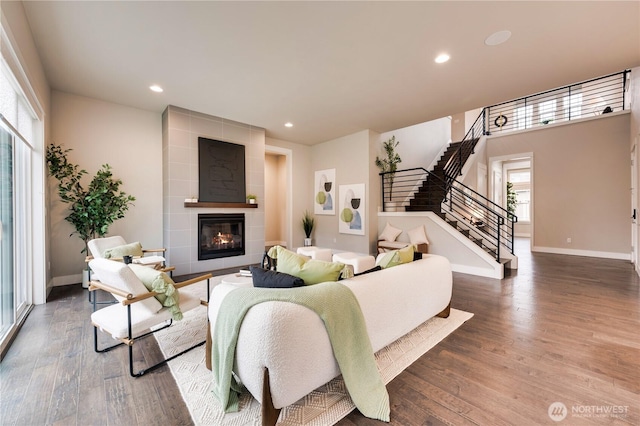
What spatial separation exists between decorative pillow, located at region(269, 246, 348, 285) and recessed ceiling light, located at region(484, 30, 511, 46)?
2888 millimetres

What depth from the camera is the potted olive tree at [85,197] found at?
149 inches

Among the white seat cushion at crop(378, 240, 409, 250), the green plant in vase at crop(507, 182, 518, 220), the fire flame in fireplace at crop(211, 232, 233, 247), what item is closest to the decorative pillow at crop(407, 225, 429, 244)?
the white seat cushion at crop(378, 240, 409, 250)

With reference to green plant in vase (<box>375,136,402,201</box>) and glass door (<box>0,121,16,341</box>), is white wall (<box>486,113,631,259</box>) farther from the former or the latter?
glass door (<box>0,121,16,341</box>)

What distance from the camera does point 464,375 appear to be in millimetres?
1834

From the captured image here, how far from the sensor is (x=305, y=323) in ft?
4.54

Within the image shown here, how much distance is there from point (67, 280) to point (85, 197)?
1382 millimetres

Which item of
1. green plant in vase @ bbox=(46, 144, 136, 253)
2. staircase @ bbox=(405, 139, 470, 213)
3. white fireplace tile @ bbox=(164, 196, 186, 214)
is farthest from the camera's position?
staircase @ bbox=(405, 139, 470, 213)

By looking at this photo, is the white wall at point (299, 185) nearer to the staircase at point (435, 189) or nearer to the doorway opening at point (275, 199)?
the doorway opening at point (275, 199)

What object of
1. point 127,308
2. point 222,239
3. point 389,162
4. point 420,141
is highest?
point 420,141

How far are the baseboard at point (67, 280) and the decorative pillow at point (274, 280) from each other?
4.22 metres

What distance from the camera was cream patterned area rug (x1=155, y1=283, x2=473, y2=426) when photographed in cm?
148

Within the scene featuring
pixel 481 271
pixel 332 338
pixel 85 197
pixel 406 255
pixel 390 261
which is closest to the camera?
pixel 332 338

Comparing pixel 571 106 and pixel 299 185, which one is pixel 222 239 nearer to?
pixel 299 185

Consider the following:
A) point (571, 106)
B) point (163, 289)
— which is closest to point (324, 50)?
point (163, 289)
